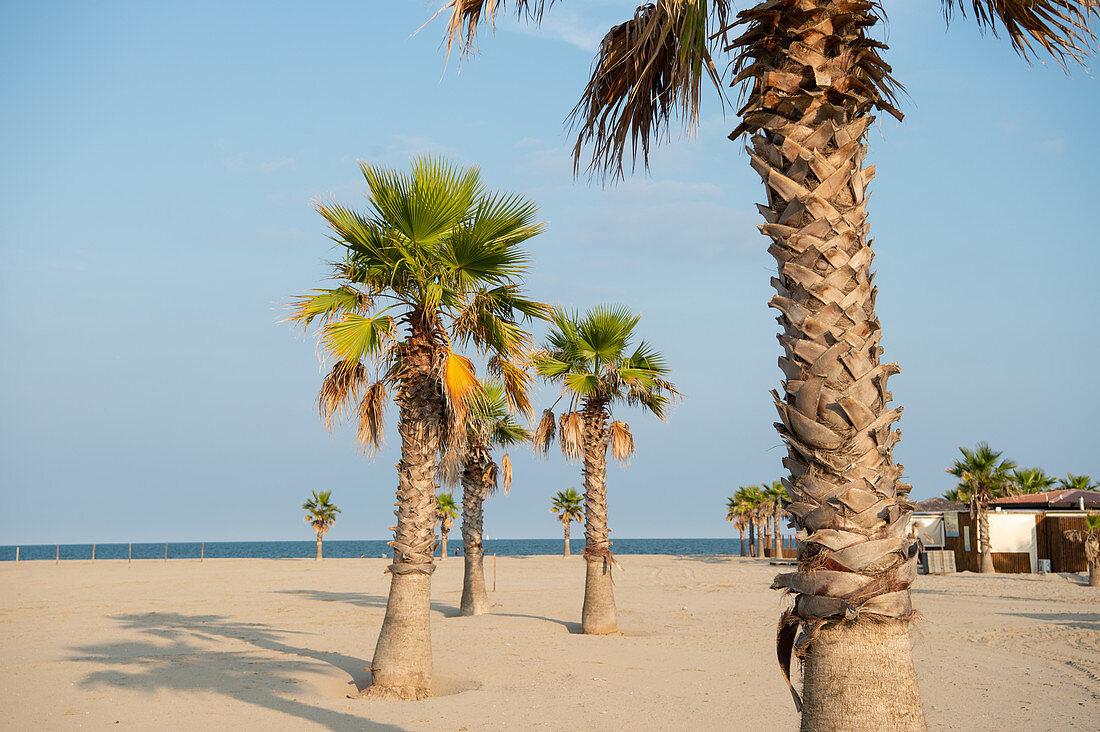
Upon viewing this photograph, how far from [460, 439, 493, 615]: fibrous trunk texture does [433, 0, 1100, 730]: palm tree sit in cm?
1573

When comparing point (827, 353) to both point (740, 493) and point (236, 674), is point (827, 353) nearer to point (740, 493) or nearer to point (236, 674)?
point (236, 674)

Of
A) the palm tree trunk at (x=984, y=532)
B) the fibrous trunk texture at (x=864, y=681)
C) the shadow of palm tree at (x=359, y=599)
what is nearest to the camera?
the fibrous trunk texture at (x=864, y=681)

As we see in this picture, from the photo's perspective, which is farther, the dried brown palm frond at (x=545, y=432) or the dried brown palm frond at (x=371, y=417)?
the dried brown palm frond at (x=545, y=432)

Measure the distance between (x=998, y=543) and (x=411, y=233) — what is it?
35352mm

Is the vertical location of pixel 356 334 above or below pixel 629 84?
below

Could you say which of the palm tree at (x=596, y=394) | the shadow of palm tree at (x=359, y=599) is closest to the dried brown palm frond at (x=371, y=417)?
the palm tree at (x=596, y=394)

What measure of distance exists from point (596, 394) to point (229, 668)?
8448 millimetres

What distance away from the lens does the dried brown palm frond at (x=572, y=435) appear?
53.2ft

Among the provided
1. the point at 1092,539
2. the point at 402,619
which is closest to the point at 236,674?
the point at 402,619

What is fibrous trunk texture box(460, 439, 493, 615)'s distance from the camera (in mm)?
19047

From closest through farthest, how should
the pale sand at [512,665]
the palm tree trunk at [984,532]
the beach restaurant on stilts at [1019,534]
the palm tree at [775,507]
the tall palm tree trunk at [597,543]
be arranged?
1. the pale sand at [512,665]
2. the tall palm tree trunk at [597,543]
3. the beach restaurant on stilts at [1019,534]
4. the palm tree trunk at [984,532]
5. the palm tree at [775,507]

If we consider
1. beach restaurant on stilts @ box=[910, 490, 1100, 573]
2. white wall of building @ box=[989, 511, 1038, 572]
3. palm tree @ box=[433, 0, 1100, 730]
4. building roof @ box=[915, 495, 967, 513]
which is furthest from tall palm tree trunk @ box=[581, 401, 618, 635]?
building roof @ box=[915, 495, 967, 513]

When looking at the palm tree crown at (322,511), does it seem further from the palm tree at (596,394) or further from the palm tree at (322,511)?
the palm tree at (596,394)

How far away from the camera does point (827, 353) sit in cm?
340
